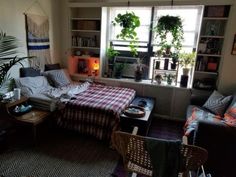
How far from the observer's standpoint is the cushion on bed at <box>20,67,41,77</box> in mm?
3162

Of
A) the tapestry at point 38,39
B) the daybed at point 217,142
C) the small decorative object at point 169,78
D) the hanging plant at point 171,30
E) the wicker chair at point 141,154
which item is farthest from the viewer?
the small decorative object at point 169,78

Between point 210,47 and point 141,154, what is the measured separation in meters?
2.74

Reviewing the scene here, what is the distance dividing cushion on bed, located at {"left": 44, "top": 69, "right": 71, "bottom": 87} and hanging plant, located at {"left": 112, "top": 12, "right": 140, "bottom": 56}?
4.79 feet

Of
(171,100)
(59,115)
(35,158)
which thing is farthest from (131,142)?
(171,100)

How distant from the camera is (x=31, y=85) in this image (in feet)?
10.2

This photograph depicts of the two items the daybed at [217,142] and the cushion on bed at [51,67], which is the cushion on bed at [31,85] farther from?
the daybed at [217,142]

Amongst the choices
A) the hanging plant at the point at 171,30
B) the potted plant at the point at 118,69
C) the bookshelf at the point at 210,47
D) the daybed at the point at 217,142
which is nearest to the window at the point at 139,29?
the hanging plant at the point at 171,30

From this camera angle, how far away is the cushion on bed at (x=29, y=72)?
3.16m

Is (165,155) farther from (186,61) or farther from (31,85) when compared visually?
(186,61)

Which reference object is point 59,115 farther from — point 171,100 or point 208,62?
point 208,62

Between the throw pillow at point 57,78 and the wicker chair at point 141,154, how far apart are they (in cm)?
246

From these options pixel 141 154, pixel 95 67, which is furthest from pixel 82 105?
pixel 95 67

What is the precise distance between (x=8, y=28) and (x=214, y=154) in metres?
3.36

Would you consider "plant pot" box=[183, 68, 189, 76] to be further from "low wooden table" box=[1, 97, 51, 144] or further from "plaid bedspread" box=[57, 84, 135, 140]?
"low wooden table" box=[1, 97, 51, 144]
